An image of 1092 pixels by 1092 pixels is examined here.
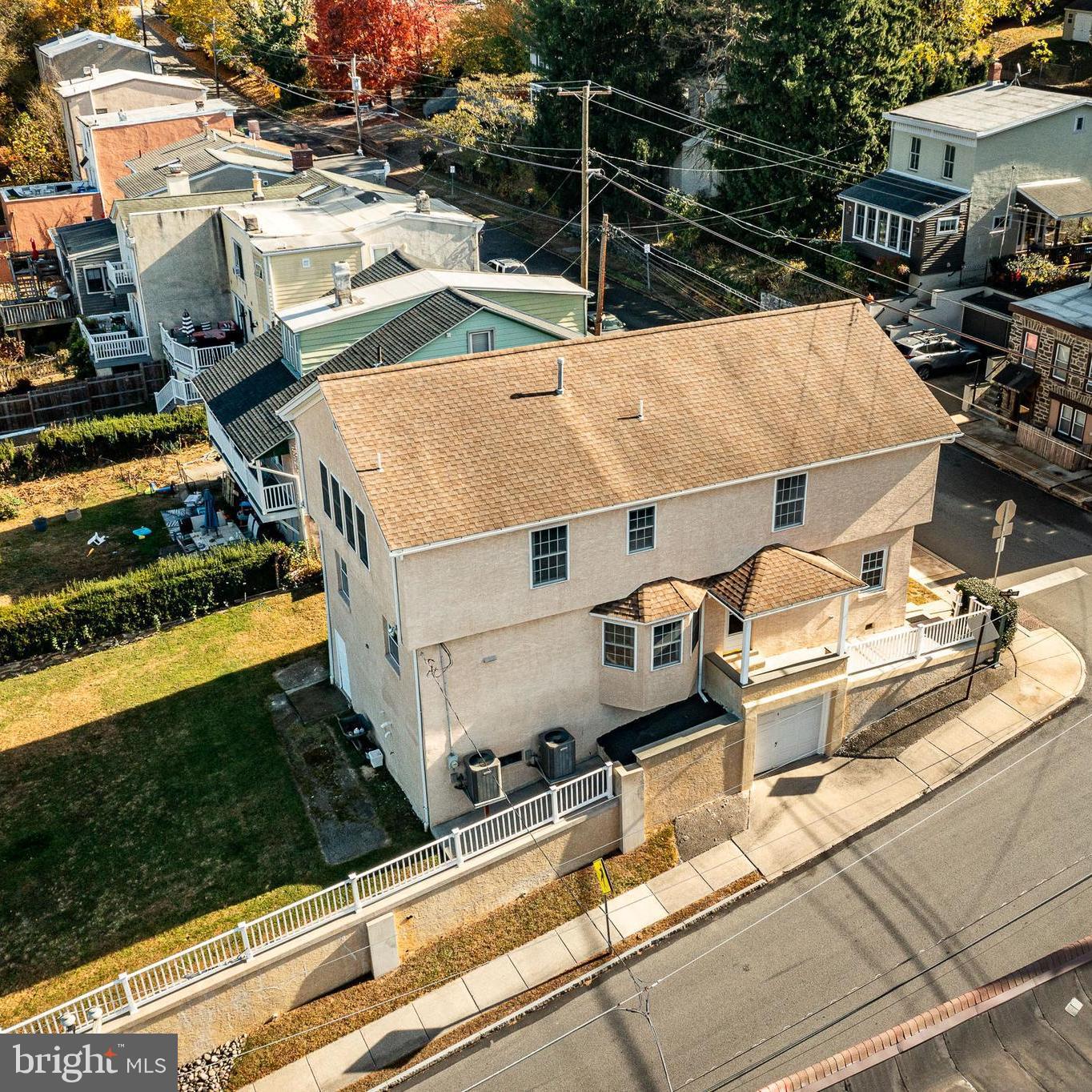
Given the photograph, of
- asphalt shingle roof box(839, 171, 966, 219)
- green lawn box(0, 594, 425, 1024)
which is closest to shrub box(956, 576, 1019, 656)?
green lawn box(0, 594, 425, 1024)

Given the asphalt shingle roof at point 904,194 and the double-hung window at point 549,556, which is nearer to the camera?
the double-hung window at point 549,556

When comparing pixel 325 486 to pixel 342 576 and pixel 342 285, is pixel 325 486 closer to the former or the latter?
pixel 342 576

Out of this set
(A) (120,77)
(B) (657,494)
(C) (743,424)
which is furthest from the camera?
(A) (120,77)

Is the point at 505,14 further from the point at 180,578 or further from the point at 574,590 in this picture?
the point at 574,590

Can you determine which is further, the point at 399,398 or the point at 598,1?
the point at 598,1

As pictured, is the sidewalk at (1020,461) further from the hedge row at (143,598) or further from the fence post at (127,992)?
the fence post at (127,992)

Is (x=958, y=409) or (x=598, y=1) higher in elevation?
(x=598, y=1)

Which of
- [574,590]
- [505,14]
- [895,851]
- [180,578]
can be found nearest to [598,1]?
[505,14]

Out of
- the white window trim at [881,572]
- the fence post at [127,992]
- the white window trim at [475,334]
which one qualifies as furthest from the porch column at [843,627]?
the fence post at [127,992]
